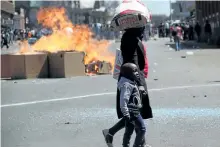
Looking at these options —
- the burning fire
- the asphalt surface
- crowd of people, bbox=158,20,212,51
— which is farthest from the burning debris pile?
crowd of people, bbox=158,20,212,51

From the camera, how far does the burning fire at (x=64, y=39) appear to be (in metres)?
19.3

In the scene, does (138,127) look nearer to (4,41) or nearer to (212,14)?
(212,14)

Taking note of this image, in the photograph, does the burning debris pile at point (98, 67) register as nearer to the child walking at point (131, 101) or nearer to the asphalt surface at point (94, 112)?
the asphalt surface at point (94, 112)

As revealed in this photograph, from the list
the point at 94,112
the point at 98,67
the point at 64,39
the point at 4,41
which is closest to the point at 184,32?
the point at 4,41

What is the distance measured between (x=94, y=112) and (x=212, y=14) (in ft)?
119

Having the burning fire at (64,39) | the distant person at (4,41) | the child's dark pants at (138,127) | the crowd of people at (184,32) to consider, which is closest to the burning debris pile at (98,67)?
the burning fire at (64,39)

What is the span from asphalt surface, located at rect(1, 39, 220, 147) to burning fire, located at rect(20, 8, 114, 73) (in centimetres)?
208

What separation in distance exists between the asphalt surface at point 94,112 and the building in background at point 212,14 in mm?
24248

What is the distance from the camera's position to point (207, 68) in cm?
2019

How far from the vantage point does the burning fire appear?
19.3 m

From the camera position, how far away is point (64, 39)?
19.5m

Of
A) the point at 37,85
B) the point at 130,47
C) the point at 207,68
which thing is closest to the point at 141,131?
the point at 130,47

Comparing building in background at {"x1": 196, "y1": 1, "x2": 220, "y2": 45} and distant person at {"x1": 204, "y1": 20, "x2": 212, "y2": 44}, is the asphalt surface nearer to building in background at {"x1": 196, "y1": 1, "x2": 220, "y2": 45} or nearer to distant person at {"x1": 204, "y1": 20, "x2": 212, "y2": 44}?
building in background at {"x1": 196, "y1": 1, "x2": 220, "y2": 45}

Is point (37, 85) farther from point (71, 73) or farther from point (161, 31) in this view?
point (161, 31)
